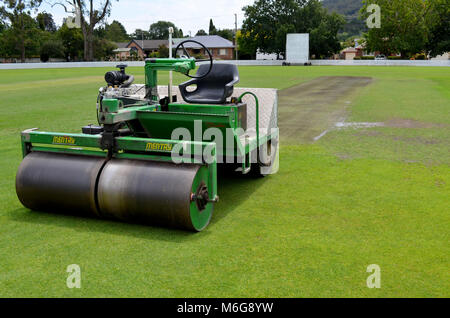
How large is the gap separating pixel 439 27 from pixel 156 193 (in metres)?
A: 74.3

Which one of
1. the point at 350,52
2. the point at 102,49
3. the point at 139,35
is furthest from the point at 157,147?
the point at 139,35

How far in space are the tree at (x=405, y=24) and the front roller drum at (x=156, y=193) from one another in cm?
6661

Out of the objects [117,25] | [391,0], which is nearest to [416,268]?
[391,0]

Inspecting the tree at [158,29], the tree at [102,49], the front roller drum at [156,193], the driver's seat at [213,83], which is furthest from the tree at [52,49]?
the tree at [158,29]

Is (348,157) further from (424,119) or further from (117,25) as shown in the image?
(117,25)

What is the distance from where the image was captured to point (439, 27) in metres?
69.4

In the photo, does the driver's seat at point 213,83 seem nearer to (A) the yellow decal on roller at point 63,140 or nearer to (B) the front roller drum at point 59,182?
(A) the yellow decal on roller at point 63,140

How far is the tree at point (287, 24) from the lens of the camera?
Result: 69.9 meters

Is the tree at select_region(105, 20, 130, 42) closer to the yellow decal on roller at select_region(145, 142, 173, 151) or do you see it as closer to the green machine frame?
the green machine frame

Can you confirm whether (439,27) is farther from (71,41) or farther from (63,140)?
(63,140)

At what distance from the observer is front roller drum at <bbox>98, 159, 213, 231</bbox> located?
458 centimetres

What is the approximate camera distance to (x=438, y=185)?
642cm

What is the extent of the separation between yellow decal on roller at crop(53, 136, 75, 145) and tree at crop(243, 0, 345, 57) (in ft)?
218

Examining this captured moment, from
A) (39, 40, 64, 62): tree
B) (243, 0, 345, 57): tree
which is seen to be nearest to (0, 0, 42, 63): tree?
(39, 40, 64, 62): tree
